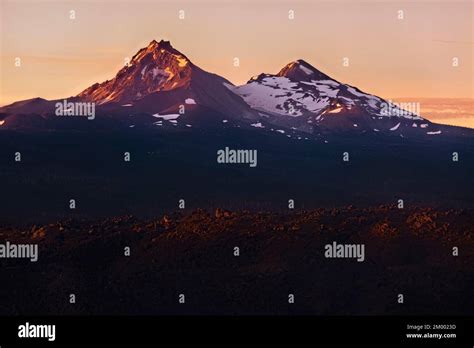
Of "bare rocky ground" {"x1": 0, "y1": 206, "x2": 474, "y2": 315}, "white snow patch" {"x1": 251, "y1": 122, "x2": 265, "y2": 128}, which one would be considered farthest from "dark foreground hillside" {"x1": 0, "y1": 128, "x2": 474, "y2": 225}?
"bare rocky ground" {"x1": 0, "y1": 206, "x2": 474, "y2": 315}

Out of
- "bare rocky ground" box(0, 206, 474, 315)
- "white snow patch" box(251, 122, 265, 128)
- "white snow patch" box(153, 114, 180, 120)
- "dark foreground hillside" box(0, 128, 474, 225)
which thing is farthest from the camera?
"white snow patch" box(251, 122, 265, 128)

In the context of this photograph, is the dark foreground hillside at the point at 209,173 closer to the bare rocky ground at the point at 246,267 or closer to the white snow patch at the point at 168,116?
the white snow patch at the point at 168,116

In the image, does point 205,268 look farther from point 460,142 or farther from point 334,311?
point 460,142

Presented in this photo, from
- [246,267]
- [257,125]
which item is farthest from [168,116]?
[246,267]

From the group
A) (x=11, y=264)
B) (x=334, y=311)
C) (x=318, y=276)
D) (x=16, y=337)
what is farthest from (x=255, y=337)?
(x=11, y=264)

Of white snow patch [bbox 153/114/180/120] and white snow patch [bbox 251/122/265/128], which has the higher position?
A: white snow patch [bbox 153/114/180/120]

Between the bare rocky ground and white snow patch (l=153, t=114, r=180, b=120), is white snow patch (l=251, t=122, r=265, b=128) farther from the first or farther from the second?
the bare rocky ground

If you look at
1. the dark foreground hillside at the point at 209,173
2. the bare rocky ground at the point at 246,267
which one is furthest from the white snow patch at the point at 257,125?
the bare rocky ground at the point at 246,267

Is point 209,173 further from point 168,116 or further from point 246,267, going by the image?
point 168,116
